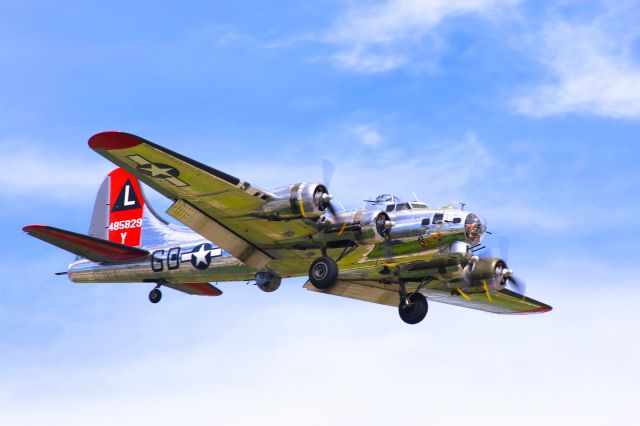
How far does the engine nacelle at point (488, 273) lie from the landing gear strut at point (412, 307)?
59.1 inches

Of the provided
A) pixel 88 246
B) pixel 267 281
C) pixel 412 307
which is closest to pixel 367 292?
pixel 412 307

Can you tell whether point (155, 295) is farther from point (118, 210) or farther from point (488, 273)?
point (488, 273)

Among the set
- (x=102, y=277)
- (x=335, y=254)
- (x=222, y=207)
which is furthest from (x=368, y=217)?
(x=102, y=277)

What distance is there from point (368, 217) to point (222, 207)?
3.69 m

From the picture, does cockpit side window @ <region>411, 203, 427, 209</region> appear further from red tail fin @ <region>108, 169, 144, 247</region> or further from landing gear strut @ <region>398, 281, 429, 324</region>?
red tail fin @ <region>108, 169, 144, 247</region>

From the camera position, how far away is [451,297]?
105 feet

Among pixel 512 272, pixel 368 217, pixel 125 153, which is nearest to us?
pixel 125 153

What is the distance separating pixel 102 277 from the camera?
98.6 ft

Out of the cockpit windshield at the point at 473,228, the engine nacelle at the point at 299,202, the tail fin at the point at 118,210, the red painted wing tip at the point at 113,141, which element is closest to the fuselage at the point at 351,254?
the cockpit windshield at the point at 473,228

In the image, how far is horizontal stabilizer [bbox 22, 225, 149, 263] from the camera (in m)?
28.2

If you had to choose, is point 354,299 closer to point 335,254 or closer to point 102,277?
point 335,254

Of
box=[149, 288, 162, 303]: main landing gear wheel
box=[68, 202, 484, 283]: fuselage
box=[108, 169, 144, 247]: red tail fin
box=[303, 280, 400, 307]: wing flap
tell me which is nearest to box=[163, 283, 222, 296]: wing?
box=[68, 202, 484, 283]: fuselage

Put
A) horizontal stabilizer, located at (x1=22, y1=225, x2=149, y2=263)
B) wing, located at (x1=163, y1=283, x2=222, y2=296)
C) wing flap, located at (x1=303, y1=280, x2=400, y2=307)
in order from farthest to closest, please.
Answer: wing, located at (x1=163, y1=283, x2=222, y2=296) → wing flap, located at (x1=303, y1=280, x2=400, y2=307) → horizontal stabilizer, located at (x1=22, y1=225, x2=149, y2=263)

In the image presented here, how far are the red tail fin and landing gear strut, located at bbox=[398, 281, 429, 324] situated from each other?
332 inches
